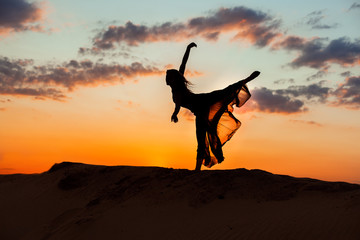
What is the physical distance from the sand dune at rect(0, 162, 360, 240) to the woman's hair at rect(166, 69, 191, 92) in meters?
2.74

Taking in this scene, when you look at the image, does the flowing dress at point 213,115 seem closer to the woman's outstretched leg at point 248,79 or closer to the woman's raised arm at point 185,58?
the woman's outstretched leg at point 248,79

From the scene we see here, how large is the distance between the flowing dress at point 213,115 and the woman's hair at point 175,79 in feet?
1.25

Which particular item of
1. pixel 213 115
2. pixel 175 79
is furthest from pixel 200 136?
pixel 175 79

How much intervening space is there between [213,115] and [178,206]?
303 centimetres

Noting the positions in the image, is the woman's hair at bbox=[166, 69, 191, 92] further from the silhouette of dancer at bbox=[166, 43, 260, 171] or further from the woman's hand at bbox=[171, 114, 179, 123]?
the woman's hand at bbox=[171, 114, 179, 123]

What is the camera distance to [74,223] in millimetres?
11250

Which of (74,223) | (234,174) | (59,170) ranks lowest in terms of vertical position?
(74,223)

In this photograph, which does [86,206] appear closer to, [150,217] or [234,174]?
[150,217]

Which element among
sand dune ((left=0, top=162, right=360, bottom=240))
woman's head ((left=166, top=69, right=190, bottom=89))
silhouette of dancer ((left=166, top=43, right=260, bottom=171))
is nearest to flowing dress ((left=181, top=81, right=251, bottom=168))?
silhouette of dancer ((left=166, top=43, right=260, bottom=171))

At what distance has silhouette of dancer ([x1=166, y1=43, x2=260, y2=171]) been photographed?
11.6 metres

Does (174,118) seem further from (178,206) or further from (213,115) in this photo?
(178,206)

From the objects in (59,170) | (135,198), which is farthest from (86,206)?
(59,170)

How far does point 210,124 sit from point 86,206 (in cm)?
477

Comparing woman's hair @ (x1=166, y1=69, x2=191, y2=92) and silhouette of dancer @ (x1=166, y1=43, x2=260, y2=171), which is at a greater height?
woman's hair @ (x1=166, y1=69, x2=191, y2=92)
